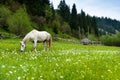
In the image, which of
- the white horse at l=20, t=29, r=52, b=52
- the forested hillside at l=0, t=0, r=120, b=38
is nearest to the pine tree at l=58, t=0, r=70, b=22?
the forested hillside at l=0, t=0, r=120, b=38

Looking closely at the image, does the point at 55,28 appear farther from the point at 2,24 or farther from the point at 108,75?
the point at 108,75

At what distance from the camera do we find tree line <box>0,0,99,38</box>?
95.1 meters

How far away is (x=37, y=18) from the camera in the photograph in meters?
140

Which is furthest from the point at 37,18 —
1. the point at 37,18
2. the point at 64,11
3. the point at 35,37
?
the point at 35,37

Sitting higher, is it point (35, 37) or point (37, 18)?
point (37, 18)

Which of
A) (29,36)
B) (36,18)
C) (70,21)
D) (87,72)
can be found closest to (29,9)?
(36,18)

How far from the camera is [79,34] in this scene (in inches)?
7544

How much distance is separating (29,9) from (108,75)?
128m

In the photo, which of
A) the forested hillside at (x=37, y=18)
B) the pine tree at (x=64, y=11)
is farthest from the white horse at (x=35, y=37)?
the pine tree at (x=64, y=11)

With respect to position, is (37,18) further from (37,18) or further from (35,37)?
(35,37)

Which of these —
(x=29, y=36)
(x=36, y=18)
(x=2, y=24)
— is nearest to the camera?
(x=29, y=36)

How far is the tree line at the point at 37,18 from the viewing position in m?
95.1

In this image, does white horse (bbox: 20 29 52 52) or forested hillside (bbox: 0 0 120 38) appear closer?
white horse (bbox: 20 29 52 52)

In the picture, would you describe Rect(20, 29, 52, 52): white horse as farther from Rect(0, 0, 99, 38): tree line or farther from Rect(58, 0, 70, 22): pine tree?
Rect(58, 0, 70, 22): pine tree
